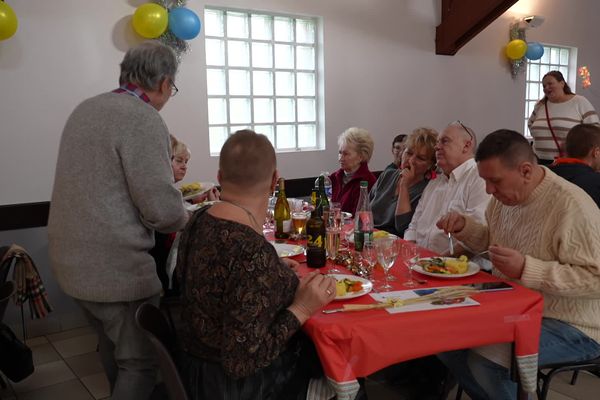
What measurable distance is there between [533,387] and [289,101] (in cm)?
351

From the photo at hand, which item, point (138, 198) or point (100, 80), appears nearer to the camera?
point (138, 198)

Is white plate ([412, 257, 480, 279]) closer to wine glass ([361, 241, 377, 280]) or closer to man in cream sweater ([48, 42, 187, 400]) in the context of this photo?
wine glass ([361, 241, 377, 280])

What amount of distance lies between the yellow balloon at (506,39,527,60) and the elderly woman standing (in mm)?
3113

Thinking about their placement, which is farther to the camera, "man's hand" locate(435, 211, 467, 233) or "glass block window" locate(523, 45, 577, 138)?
"glass block window" locate(523, 45, 577, 138)

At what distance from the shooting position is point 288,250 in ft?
7.51

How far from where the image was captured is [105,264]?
1889 millimetres

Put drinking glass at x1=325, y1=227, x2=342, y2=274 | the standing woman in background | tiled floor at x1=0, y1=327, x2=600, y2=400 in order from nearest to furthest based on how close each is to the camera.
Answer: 1. drinking glass at x1=325, y1=227, x2=342, y2=274
2. tiled floor at x1=0, y1=327, x2=600, y2=400
3. the standing woman in background

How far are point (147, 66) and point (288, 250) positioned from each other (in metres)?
0.92

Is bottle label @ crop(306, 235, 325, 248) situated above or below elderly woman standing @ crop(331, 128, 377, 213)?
below

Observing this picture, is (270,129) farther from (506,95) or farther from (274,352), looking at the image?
(274,352)

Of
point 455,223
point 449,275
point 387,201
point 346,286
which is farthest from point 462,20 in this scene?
point 346,286

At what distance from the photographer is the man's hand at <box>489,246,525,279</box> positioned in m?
1.72

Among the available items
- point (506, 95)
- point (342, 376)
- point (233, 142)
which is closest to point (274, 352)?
point (342, 376)

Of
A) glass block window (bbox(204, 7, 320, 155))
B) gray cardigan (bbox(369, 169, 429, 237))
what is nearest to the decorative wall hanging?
glass block window (bbox(204, 7, 320, 155))
